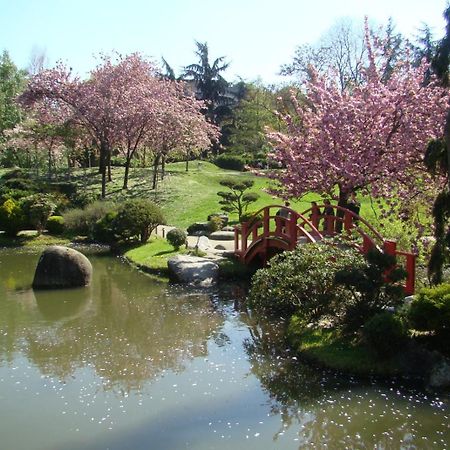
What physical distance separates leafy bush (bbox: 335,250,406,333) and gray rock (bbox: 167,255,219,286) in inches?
289

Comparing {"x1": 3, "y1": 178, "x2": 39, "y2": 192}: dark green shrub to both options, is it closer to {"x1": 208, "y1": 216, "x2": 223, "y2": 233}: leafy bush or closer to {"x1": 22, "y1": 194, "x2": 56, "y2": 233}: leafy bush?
{"x1": 22, "y1": 194, "x2": 56, "y2": 233}: leafy bush

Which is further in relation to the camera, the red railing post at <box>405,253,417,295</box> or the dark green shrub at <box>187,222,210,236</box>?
the dark green shrub at <box>187,222,210,236</box>

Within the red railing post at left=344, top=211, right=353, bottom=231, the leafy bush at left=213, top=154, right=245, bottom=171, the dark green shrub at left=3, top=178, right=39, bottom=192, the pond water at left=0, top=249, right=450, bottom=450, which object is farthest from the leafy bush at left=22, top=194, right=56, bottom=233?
the leafy bush at left=213, top=154, right=245, bottom=171

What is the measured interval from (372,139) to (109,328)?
877 cm

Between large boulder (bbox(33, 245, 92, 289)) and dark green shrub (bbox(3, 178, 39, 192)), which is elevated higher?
dark green shrub (bbox(3, 178, 39, 192))

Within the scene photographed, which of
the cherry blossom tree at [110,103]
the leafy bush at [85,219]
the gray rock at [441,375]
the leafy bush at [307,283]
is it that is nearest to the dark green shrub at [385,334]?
the gray rock at [441,375]

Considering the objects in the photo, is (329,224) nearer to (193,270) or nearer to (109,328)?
(193,270)

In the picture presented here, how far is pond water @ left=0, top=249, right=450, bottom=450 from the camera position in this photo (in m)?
7.68

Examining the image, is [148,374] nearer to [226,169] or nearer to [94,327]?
[94,327]

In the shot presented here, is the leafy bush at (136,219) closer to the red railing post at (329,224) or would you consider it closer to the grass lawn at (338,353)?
the red railing post at (329,224)

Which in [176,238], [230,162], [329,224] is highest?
[230,162]

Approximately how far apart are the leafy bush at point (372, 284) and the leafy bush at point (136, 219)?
43.7 feet

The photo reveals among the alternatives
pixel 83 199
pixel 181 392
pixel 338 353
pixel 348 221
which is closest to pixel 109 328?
pixel 181 392

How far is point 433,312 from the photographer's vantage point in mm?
9281
